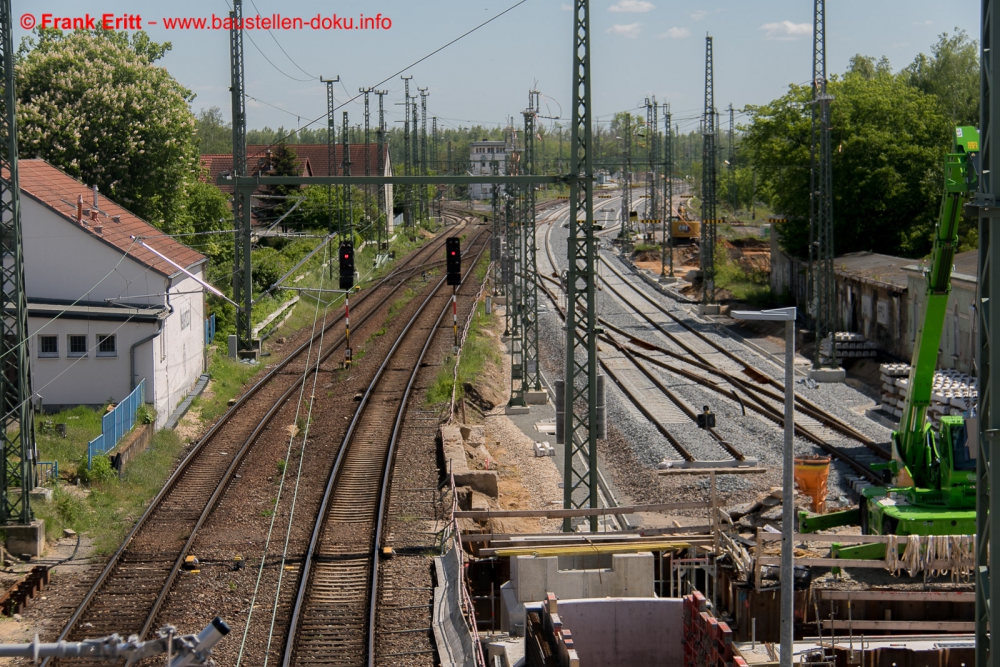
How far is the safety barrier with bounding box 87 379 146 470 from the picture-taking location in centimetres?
1828

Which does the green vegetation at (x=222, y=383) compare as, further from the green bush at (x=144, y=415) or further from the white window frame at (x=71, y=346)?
the white window frame at (x=71, y=346)

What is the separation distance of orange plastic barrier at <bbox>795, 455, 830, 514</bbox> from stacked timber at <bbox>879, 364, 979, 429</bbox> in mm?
2147

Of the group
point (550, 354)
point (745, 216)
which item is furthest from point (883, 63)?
point (550, 354)

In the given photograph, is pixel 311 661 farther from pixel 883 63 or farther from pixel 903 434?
pixel 883 63

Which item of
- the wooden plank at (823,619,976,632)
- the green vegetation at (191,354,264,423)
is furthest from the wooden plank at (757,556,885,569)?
the green vegetation at (191,354,264,423)

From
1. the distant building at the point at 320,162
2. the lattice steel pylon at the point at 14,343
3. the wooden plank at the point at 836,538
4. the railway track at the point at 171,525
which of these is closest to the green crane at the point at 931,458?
the wooden plank at the point at 836,538

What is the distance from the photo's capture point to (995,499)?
21.4ft

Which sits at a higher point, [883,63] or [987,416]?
[883,63]

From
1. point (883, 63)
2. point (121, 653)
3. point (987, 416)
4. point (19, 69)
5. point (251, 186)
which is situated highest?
point (883, 63)

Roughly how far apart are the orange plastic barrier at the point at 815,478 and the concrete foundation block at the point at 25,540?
11612 mm

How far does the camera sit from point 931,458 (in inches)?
588

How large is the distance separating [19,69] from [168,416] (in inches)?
813

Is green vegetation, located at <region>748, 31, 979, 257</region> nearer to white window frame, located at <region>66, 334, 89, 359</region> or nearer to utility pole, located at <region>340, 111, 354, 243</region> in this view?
utility pole, located at <region>340, 111, 354, 243</region>

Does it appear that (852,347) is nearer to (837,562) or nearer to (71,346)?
(837,562)
